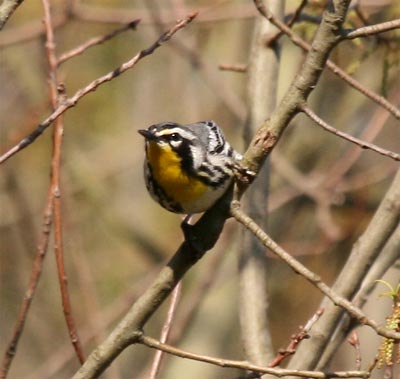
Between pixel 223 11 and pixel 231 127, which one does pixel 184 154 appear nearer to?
pixel 223 11

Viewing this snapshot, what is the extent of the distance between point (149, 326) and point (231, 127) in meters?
1.79

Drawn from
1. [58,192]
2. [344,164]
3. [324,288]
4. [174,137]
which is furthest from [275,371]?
[344,164]

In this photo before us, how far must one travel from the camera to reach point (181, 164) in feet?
10.8

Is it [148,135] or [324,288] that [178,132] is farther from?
[324,288]

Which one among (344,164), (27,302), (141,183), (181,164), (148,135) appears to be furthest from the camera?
(141,183)

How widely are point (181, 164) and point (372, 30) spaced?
1060mm

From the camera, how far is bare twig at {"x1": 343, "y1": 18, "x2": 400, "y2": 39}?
2.34 meters

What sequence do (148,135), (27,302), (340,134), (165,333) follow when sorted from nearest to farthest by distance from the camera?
(340,134) < (27,302) < (165,333) < (148,135)

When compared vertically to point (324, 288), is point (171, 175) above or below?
above

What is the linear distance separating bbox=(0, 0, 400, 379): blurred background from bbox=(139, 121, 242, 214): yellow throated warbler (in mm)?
1561

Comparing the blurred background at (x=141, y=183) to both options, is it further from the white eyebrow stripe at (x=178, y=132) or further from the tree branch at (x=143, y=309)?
the tree branch at (x=143, y=309)

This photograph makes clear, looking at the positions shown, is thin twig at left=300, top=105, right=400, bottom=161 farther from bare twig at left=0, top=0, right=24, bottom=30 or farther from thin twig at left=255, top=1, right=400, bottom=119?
bare twig at left=0, top=0, right=24, bottom=30

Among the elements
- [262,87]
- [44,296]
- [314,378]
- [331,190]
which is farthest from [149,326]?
[314,378]

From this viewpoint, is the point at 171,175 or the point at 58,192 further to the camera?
the point at 171,175
